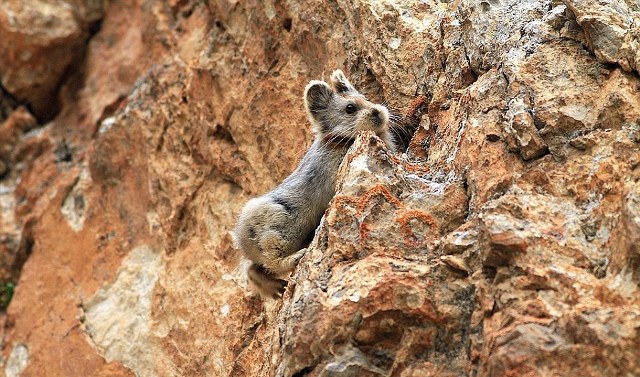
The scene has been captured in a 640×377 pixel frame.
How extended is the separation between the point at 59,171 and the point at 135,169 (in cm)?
220

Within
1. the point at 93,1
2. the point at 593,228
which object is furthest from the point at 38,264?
the point at 593,228

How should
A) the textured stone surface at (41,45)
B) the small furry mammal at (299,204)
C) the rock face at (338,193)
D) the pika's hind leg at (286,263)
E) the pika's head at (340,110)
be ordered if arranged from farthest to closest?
the textured stone surface at (41,45)
the pika's head at (340,110)
the small furry mammal at (299,204)
the pika's hind leg at (286,263)
the rock face at (338,193)

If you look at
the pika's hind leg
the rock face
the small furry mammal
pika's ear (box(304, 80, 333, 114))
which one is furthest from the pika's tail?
pika's ear (box(304, 80, 333, 114))

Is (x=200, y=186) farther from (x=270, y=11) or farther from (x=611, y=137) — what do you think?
(x=611, y=137)

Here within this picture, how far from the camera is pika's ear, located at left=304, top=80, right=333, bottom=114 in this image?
25.7 ft

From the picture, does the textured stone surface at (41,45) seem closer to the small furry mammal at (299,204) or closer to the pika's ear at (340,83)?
the pika's ear at (340,83)

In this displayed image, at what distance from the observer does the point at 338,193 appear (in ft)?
20.2

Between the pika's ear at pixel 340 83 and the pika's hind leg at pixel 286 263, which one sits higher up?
the pika's ear at pixel 340 83

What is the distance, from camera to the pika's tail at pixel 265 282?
23.7 feet

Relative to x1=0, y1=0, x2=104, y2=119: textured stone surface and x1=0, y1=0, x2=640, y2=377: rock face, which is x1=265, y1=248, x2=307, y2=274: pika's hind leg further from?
x1=0, y1=0, x2=104, y2=119: textured stone surface

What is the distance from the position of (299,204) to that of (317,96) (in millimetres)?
1187

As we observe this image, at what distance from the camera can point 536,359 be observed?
4699 mm

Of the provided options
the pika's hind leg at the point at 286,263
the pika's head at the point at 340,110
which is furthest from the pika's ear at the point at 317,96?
the pika's hind leg at the point at 286,263

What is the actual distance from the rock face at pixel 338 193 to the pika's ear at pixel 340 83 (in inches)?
12.0
